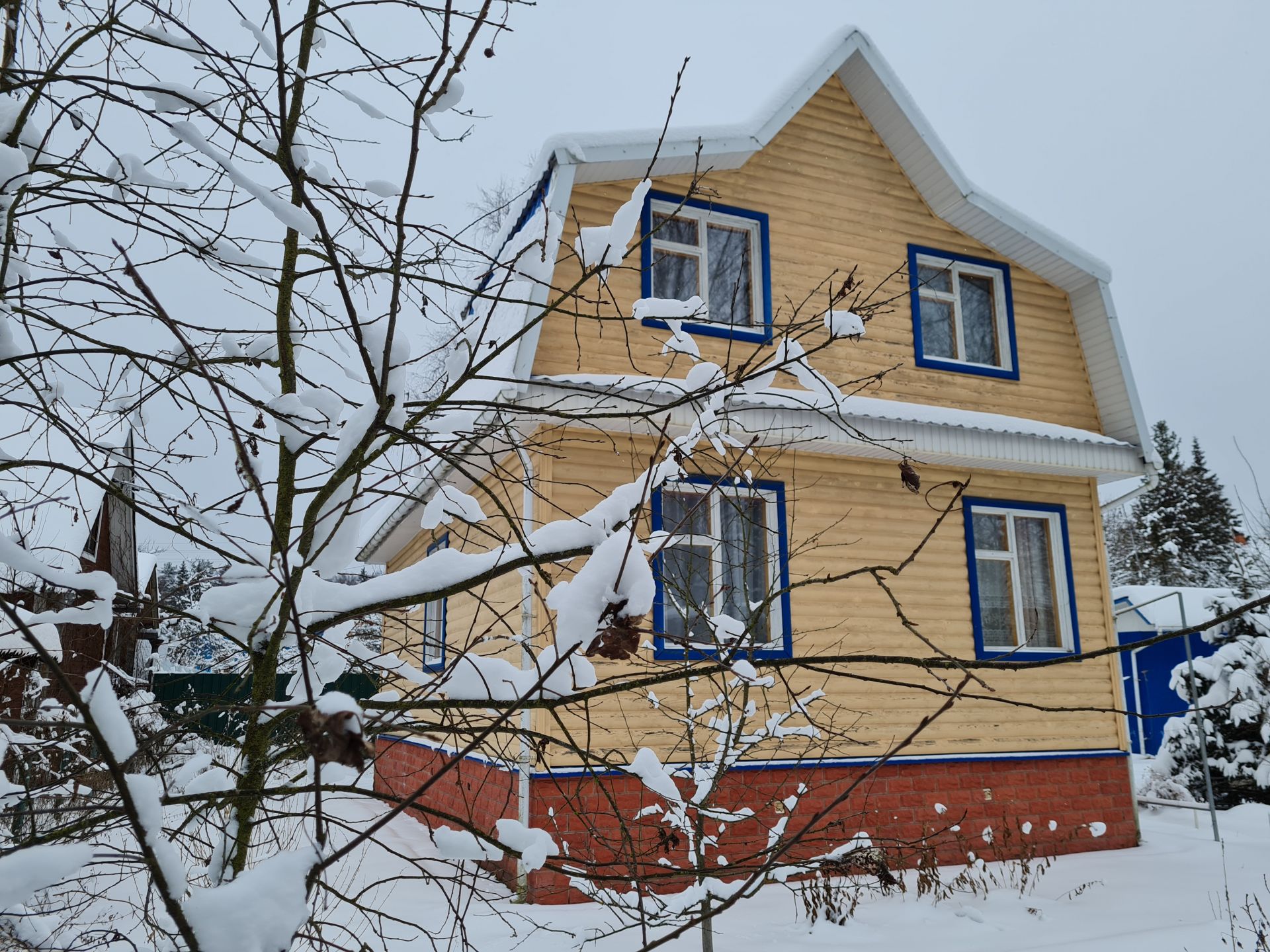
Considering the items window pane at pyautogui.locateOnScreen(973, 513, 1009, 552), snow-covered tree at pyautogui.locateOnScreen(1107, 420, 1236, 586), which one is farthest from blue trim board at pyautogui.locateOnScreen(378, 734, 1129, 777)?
snow-covered tree at pyautogui.locateOnScreen(1107, 420, 1236, 586)

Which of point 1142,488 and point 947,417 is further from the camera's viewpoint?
point 1142,488

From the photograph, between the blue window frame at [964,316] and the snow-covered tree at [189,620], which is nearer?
the snow-covered tree at [189,620]

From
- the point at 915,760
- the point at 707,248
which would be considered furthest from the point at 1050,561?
the point at 707,248

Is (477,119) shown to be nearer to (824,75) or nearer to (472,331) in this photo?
(472,331)

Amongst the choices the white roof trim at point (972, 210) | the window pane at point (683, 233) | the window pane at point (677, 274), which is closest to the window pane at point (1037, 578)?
the white roof trim at point (972, 210)

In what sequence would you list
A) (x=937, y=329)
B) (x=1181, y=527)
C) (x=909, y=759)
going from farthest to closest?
(x=1181, y=527), (x=937, y=329), (x=909, y=759)

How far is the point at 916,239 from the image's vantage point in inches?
344

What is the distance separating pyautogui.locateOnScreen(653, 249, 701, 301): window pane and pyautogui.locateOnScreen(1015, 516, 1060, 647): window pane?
12.6ft

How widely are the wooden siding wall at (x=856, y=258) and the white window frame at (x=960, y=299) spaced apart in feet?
0.44

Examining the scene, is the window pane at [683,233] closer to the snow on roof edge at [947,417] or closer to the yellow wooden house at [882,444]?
the yellow wooden house at [882,444]

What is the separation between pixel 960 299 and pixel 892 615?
3.30m

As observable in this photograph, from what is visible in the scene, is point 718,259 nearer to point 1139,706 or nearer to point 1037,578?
point 1037,578

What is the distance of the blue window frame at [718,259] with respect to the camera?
7.80 meters

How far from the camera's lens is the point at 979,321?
898cm
